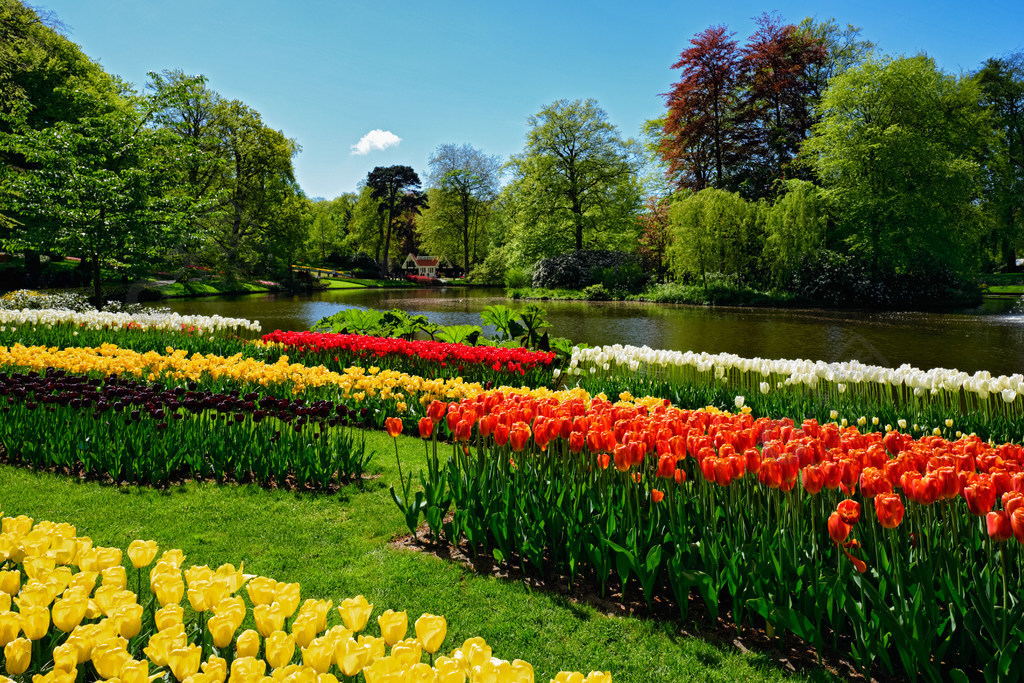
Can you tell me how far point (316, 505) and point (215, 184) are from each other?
37147 millimetres

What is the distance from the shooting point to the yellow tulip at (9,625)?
1509mm

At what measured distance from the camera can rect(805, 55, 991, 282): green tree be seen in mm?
24797

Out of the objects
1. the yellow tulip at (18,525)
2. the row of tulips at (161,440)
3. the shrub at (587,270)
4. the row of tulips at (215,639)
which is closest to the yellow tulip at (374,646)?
the row of tulips at (215,639)

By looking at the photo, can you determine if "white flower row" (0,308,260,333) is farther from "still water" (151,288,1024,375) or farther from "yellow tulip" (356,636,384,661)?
"yellow tulip" (356,636,384,661)

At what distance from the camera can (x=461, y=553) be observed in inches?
150

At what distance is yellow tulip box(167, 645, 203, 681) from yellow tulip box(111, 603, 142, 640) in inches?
8.2

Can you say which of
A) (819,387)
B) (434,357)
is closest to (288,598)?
(434,357)

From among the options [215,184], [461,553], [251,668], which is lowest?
[461,553]

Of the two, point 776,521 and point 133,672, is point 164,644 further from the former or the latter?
point 776,521

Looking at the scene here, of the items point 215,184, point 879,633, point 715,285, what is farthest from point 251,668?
point 215,184

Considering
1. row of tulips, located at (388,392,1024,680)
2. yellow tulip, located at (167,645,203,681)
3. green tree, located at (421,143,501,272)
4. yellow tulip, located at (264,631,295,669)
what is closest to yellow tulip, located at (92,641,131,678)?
yellow tulip, located at (167,645,203,681)

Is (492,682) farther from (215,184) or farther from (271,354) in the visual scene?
(215,184)

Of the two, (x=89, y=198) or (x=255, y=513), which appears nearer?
(x=255, y=513)

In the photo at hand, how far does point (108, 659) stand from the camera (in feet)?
4.62
